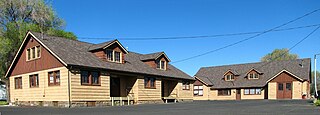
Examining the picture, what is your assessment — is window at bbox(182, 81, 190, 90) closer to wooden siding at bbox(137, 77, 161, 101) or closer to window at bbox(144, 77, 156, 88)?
wooden siding at bbox(137, 77, 161, 101)

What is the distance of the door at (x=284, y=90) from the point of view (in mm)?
43625

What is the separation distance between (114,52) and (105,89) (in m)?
4.19

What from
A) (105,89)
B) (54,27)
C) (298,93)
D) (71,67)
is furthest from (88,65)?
(298,93)

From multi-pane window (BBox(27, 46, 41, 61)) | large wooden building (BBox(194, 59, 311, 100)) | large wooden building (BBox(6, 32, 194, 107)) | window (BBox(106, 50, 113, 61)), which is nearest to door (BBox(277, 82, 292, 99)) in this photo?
large wooden building (BBox(194, 59, 311, 100))

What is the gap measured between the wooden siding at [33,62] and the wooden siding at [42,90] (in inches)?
14.1

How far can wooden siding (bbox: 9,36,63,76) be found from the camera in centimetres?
2262

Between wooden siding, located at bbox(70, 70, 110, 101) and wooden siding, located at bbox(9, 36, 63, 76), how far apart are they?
160cm

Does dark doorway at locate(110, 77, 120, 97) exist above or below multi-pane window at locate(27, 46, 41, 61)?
below

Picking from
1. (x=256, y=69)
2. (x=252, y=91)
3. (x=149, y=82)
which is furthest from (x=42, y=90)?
(x=256, y=69)

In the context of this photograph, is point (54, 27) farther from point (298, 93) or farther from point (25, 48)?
point (298, 93)

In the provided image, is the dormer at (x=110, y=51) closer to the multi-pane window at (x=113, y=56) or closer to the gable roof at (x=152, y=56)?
the multi-pane window at (x=113, y=56)

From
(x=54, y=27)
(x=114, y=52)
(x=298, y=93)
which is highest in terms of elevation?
(x=54, y=27)

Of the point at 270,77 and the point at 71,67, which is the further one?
the point at 270,77

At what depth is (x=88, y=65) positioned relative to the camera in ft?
72.1
